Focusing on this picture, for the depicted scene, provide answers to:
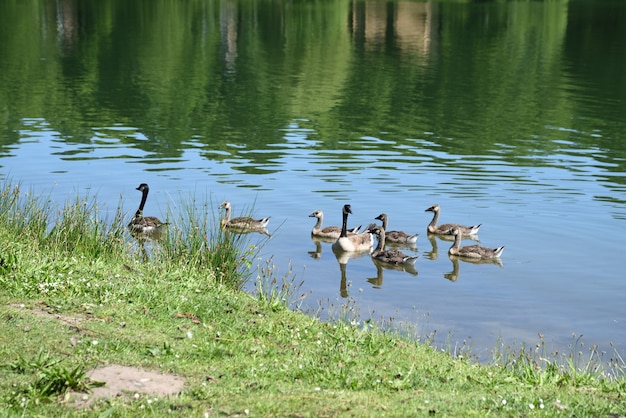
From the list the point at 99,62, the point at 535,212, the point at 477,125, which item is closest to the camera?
the point at 535,212

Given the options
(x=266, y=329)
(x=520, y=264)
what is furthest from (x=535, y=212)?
(x=266, y=329)

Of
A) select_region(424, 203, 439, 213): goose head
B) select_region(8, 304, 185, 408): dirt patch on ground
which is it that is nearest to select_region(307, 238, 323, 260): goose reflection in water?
select_region(424, 203, 439, 213): goose head

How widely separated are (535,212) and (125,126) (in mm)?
20786

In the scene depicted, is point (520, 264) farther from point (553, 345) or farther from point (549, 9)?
point (549, 9)

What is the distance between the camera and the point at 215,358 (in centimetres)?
1165

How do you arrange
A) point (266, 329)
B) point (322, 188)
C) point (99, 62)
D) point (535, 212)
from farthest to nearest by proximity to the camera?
point (99, 62)
point (322, 188)
point (535, 212)
point (266, 329)

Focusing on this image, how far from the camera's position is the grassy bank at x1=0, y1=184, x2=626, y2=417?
992 cm

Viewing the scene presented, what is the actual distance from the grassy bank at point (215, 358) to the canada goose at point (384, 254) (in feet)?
19.5

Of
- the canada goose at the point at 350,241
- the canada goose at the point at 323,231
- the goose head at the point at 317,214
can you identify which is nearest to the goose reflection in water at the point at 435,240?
the canada goose at the point at 350,241

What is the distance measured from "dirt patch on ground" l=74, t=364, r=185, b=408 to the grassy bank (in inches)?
4.5

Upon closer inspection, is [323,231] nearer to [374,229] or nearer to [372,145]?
[374,229]

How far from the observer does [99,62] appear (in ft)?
205

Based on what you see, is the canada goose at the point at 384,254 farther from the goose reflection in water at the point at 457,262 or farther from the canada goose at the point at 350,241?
the goose reflection in water at the point at 457,262

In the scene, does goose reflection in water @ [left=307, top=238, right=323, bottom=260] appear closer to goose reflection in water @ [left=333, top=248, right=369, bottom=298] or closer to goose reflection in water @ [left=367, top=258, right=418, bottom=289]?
goose reflection in water @ [left=333, top=248, right=369, bottom=298]
